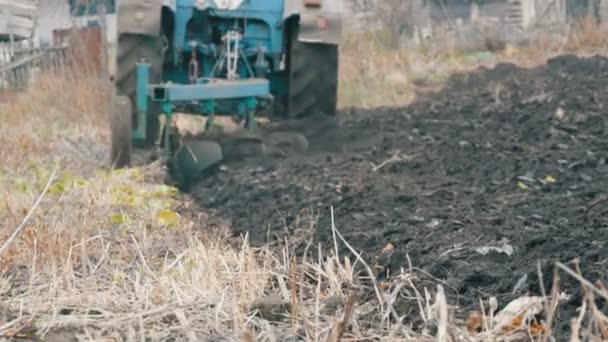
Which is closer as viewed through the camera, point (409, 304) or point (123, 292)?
point (409, 304)

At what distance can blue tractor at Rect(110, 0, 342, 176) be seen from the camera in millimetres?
10453

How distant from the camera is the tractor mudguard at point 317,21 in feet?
35.6

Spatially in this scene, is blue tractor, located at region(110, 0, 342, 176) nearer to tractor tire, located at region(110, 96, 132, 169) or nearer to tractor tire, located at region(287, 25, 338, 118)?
tractor tire, located at region(287, 25, 338, 118)

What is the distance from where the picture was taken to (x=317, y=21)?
10.9m

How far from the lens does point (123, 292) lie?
4359 millimetres

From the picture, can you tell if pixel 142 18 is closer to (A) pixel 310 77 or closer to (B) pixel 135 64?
(B) pixel 135 64

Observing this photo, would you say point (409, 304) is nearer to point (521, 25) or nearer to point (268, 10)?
point (268, 10)

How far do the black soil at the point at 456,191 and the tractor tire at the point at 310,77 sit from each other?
0.73 ft

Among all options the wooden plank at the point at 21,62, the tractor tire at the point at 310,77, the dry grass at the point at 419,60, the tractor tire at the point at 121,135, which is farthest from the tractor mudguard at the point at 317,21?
the wooden plank at the point at 21,62

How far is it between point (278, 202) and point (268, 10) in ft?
13.2

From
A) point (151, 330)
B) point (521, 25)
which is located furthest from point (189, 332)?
point (521, 25)

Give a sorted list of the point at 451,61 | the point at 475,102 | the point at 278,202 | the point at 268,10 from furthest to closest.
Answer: the point at 451,61 → the point at 475,102 → the point at 268,10 → the point at 278,202

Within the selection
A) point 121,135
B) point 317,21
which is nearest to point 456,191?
point 121,135

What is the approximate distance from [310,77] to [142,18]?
5.51ft
